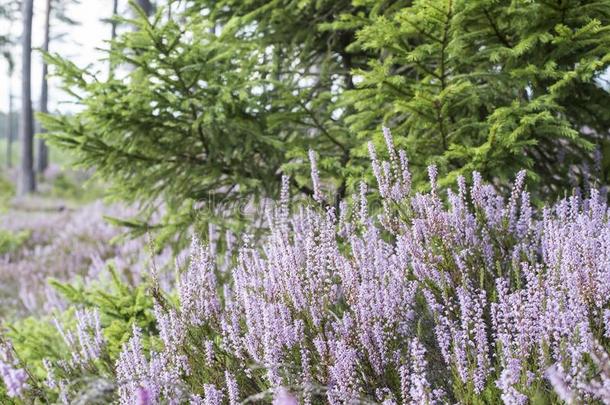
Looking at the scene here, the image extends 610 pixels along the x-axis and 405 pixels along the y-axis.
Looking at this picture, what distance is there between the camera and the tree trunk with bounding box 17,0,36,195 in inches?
831

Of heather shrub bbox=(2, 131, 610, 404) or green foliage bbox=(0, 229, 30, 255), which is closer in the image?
heather shrub bbox=(2, 131, 610, 404)

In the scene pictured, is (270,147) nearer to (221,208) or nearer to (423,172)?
(221,208)

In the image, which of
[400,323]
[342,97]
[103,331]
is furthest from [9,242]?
[400,323]

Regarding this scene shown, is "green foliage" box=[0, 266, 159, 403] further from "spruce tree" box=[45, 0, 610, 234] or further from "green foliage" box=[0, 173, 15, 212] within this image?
"green foliage" box=[0, 173, 15, 212]

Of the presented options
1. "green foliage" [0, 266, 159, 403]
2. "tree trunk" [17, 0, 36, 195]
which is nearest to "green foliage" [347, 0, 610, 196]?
"green foliage" [0, 266, 159, 403]

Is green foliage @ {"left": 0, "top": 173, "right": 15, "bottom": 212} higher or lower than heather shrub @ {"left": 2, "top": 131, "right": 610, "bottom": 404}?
lower

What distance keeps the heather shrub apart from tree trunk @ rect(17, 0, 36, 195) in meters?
20.7

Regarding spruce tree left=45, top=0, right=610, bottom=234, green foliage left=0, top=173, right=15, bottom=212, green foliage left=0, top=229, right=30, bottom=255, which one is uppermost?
spruce tree left=45, top=0, right=610, bottom=234

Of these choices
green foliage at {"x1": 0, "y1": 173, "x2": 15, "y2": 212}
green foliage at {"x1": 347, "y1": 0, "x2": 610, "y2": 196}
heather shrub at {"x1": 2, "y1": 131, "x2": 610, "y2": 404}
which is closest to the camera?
heather shrub at {"x1": 2, "y1": 131, "x2": 610, "y2": 404}

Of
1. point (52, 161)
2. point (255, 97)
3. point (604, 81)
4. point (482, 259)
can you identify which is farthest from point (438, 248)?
point (52, 161)

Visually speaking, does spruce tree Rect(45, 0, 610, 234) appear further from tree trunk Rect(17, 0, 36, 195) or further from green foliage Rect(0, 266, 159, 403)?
tree trunk Rect(17, 0, 36, 195)

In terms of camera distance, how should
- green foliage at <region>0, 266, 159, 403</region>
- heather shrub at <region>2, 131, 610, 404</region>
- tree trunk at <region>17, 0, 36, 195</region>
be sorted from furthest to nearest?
tree trunk at <region>17, 0, 36, 195</region> → green foliage at <region>0, 266, 159, 403</region> → heather shrub at <region>2, 131, 610, 404</region>

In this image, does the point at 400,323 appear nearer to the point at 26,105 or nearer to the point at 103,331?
the point at 103,331

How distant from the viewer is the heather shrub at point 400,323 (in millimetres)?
2049
